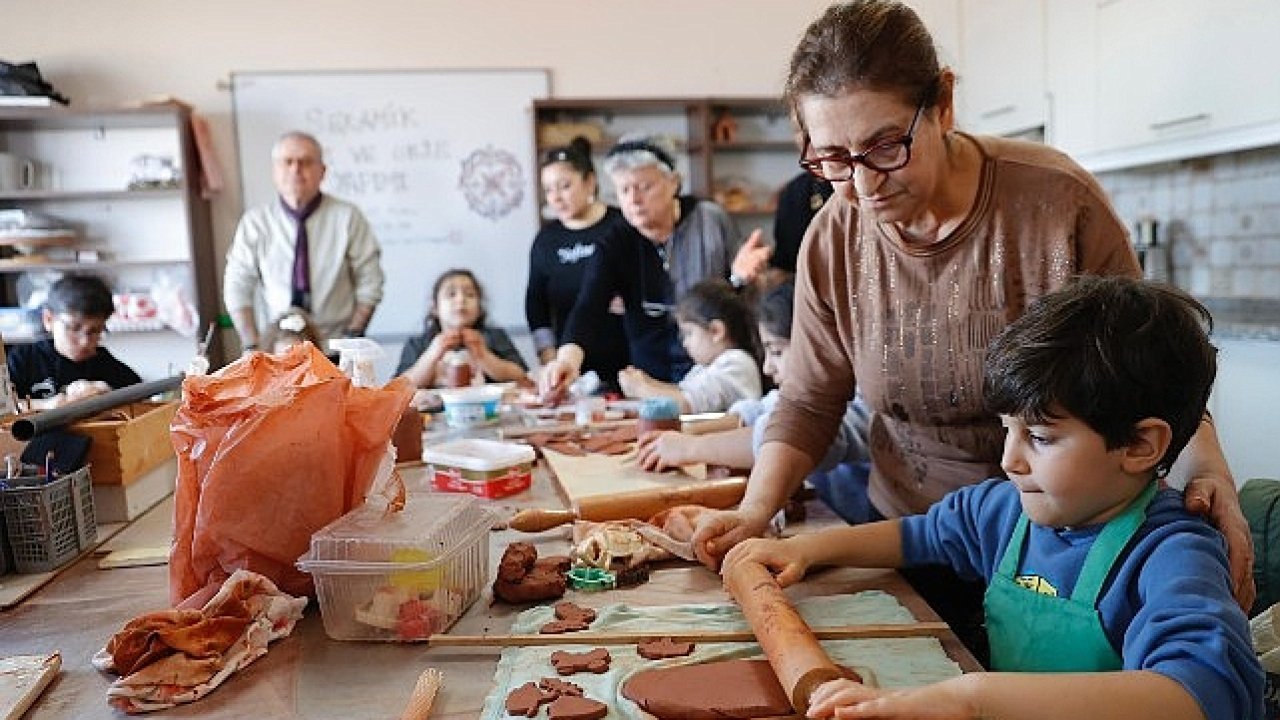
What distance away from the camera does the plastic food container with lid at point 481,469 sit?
1.72 meters

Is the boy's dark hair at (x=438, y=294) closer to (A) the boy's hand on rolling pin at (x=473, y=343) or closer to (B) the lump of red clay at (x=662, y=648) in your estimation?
(A) the boy's hand on rolling pin at (x=473, y=343)

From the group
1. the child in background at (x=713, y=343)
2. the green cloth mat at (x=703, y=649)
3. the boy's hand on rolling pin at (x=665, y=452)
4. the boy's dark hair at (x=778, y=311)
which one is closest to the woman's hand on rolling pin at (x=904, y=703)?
the green cloth mat at (x=703, y=649)

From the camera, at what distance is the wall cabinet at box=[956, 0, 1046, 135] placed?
4164 millimetres

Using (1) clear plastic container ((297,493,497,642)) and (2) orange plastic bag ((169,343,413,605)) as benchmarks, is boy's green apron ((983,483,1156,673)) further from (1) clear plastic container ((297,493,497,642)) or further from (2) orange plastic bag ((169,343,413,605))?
(2) orange plastic bag ((169,343,413,605))

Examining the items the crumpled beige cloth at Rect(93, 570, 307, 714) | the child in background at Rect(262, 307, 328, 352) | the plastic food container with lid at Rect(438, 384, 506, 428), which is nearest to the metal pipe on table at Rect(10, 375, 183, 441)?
the crumpled beige cloth at Rect(93, 570, 307, 714)

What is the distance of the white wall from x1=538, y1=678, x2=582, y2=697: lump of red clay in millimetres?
4369

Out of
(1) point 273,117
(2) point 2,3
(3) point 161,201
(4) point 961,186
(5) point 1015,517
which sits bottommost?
(5) point 1015,517

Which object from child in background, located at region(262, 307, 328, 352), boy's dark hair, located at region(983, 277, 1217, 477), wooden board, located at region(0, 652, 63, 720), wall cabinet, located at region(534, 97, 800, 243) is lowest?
wooden board, located at region(0, 652, 63, 720)

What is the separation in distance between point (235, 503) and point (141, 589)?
11.4 inches

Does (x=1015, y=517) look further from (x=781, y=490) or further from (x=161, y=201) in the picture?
(x=161, y=201)

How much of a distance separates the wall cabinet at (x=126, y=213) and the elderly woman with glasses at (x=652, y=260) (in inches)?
94.2

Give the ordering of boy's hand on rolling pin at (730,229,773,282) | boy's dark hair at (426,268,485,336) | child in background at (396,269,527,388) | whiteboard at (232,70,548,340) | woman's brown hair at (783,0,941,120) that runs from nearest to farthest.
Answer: woman's brown hair at (783,0,941,120), boy's hand on rolling pin at (730,229,773,282), child in background at (396,269,527,388), boy's dark hair at (426,268,485,336), whiteboard at (232,70,548,340)

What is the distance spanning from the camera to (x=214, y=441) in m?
1.20

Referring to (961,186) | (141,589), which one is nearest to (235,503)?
(141,589)
